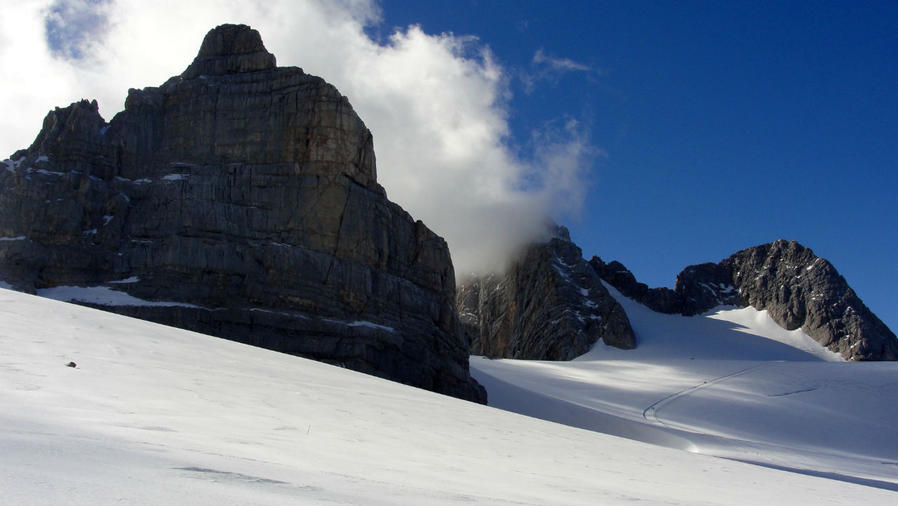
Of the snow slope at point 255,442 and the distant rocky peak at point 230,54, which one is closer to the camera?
the snow slope at point 255,442

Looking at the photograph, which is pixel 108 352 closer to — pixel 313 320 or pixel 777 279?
pixel 313 320

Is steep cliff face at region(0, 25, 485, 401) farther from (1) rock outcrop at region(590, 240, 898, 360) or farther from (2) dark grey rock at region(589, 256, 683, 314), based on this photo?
(2) dark grey rock at region(589, 256, 683, 314)

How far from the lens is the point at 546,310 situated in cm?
8150

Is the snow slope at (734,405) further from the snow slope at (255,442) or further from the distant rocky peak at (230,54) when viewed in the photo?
the distant rocky peak at (230,54)

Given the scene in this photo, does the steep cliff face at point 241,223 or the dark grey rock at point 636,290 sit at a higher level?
the dark grey rock at point 636,290

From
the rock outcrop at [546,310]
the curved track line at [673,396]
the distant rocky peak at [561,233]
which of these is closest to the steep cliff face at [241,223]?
the curved track line at [673,396]

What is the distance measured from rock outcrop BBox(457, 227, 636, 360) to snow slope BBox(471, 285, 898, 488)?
6.38 m

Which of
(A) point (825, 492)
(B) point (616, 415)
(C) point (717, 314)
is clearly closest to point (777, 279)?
(C) point (717, 314)

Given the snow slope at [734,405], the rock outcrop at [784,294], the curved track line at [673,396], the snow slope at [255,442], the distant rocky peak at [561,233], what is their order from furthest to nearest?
1. the distant rocky peak at [561,233]
2. the rock outcrop at [784,294]
3. the curved track line at [673,396]
4. the snow slope at [734,405]
5. the snow slope at [255,442]

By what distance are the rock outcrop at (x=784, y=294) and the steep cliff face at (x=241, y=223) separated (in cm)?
5767

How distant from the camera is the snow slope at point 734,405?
31.6m

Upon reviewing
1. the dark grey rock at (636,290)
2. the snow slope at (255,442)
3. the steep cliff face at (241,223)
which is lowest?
the snow slope at (255,442)

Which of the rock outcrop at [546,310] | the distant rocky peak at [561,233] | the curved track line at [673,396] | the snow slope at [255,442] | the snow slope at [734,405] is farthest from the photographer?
the distant rocky peak at [561,233]

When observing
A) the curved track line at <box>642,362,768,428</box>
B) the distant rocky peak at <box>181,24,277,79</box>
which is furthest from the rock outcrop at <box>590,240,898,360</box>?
the distant rocky peak at <box>181,24,277,79</box>
